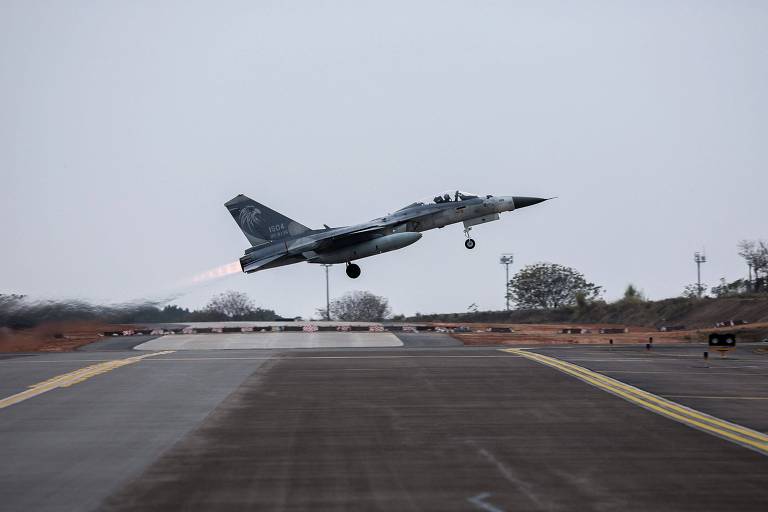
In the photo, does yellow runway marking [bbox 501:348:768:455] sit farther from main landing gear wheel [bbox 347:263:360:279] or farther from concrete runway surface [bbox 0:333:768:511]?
main landing gear wheel [bbox 347:263:360:279]

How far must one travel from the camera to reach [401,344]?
5094cm

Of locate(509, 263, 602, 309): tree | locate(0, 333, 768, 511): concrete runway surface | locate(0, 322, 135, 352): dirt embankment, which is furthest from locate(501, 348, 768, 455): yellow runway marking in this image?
locate(509, 263, 602, 309): tree

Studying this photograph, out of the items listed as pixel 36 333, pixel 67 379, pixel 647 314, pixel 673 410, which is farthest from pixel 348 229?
pixel 647 314

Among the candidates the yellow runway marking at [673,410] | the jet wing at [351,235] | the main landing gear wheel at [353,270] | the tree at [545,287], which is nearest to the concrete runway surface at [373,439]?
the yellow runway marking at [673,410]

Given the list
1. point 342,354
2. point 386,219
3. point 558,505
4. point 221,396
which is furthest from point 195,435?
point 386,219

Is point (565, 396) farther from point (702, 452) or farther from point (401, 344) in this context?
point (401, 344)

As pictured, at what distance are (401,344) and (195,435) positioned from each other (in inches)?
1215

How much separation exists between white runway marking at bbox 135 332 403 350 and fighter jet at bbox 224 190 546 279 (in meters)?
4.63

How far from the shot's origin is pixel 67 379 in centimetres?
3225

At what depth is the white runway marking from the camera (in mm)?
50375

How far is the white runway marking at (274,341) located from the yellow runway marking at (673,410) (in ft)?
59.8

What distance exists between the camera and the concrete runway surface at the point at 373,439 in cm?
1480

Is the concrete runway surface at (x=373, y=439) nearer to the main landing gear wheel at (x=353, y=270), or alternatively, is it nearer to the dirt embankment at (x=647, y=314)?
the main landing gear wheel at (x=353, y=270)

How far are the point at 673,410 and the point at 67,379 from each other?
20246 millimetres
